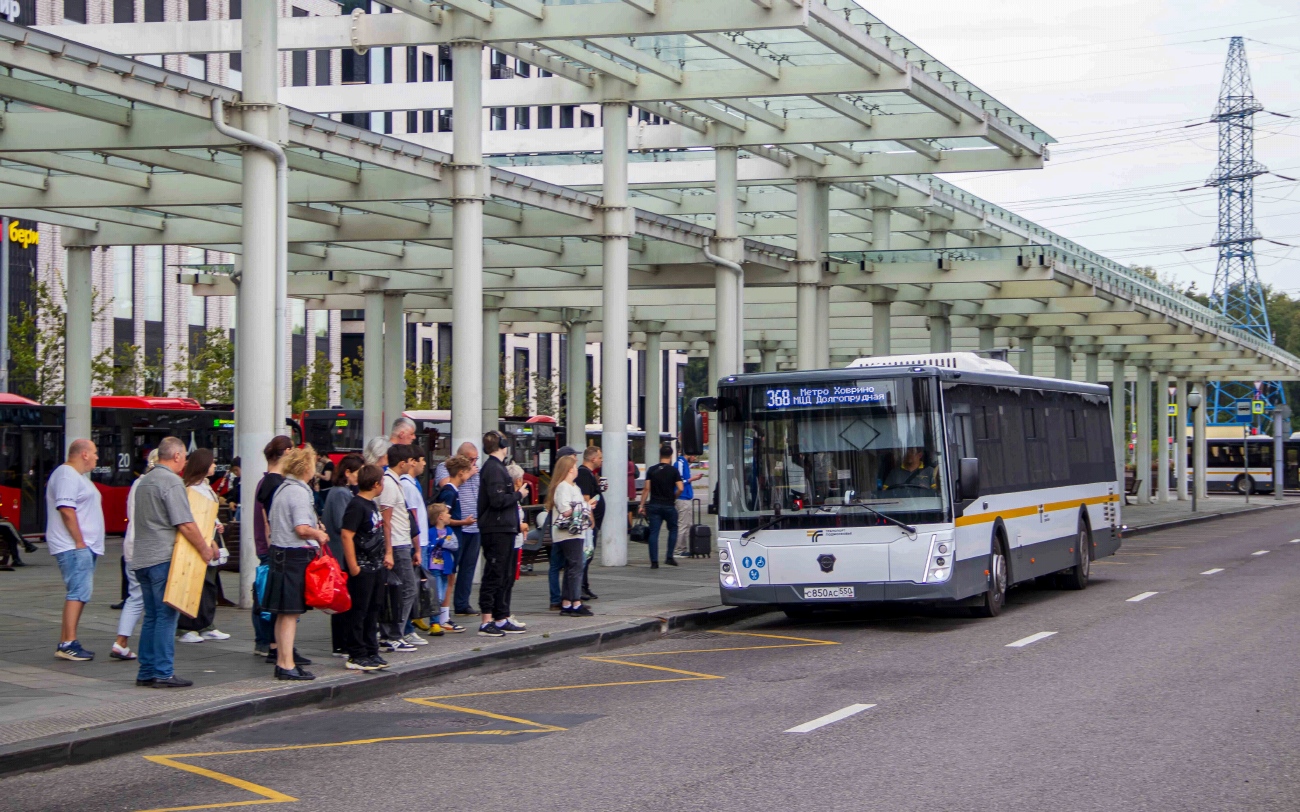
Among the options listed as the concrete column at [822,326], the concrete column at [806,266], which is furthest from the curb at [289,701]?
the concrete column at [822,326]

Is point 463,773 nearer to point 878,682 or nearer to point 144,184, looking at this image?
point 878,682

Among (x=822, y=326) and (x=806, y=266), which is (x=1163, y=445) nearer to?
(x=822, y=326)

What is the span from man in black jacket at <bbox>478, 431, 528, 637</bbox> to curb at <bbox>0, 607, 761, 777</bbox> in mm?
664

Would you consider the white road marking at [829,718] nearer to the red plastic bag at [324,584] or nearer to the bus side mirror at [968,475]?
the red plastic bag at [324,584]

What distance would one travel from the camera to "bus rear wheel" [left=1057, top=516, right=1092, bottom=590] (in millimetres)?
20938

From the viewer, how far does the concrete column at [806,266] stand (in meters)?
30.1

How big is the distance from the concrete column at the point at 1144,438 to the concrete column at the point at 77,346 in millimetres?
39387

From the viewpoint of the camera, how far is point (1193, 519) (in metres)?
44.4

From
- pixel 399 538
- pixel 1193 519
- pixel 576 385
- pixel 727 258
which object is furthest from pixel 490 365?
pixel 399 538

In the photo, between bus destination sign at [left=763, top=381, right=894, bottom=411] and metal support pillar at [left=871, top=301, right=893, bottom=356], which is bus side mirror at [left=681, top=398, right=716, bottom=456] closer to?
bus destination sign at [left=763, top=381, right=894, bottom=411]

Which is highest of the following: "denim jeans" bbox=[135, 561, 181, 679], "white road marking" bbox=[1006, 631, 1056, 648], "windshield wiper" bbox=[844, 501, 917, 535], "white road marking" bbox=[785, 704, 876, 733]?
"windshield wiper" bbox=[844, 501, 917, 535]

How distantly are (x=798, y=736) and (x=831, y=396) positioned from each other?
709 cm

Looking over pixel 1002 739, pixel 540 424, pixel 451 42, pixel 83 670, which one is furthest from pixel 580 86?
pixel 540 424

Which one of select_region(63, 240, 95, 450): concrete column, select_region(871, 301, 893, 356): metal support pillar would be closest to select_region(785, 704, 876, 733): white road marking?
select_region(63, 240, 95, 450): concrete column
